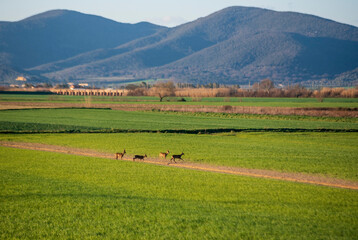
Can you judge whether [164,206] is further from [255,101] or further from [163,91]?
[163,91]

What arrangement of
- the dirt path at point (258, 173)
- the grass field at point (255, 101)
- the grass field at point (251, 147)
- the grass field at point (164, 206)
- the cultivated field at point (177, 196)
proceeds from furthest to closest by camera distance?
the grass field at point (255, 101), the grass field at point (251, 147), the dirt path at point (258, 173), the cultivated field at point (177, 196), the grass field at point (164, 206)

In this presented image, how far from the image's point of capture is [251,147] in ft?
105

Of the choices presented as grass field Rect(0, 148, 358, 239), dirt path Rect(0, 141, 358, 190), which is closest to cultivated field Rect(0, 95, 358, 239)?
grass field Rect(0, 148, 358, 239)

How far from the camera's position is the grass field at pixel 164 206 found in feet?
38.1

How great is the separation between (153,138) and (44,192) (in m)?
21.8

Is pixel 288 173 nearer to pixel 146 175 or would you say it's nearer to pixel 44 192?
pixel 146 175

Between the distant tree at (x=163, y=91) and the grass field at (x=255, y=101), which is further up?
the distant tree at (x=163, y=91)

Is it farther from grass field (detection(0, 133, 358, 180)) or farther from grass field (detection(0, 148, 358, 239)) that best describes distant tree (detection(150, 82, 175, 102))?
grass field (detection(0, 148, 358, 239))

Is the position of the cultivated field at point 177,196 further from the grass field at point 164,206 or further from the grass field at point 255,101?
the grass field at point 255,101

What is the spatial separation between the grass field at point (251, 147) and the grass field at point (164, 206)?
522 cm

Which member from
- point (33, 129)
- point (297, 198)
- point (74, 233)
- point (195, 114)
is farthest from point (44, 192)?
point (195, 114)

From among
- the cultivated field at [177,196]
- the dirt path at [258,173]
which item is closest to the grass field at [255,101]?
the cultivated field at [177,196]

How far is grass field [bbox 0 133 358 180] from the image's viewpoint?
23.9m

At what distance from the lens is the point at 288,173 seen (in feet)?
71.3
